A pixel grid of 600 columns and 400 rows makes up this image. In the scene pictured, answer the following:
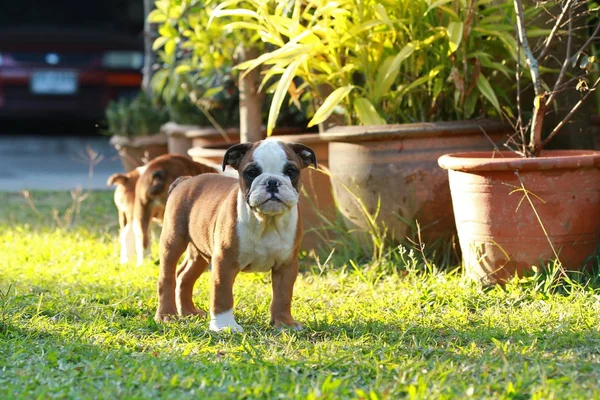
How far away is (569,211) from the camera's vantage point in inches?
185

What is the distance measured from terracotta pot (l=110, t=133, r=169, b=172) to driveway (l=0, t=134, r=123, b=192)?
0.18m

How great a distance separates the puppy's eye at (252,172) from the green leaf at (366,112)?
5.28ft

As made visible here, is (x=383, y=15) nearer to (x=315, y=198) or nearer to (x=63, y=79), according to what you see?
(x=315, y=198)

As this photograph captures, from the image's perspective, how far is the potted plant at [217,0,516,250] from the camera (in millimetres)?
5281

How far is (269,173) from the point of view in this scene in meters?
3.93

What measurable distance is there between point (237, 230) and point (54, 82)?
9357 millimetres

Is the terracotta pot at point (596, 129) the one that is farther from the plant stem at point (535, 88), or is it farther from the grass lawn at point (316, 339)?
the grass lawn at point (316, 339)

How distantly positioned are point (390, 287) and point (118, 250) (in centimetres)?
198

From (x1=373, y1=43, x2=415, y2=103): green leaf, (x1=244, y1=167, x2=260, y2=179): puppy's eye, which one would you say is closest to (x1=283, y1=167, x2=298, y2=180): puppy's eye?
(x1=244, y1=167, x2=260, y2=179): puppy's eye

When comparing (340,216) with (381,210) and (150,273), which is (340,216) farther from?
(150,273)

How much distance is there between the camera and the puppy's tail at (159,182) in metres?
5.64

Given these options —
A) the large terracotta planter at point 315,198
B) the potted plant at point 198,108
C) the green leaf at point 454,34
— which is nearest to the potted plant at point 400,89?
the green leaf at point 454,34

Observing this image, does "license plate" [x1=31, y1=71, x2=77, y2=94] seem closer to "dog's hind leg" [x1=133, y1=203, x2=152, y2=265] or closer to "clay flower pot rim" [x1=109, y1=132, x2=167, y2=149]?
"clay flower pot rim" [x1=109, y1=132, x2=167, y2=149]

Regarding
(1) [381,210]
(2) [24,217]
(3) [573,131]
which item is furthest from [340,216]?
(2) [24,217]
